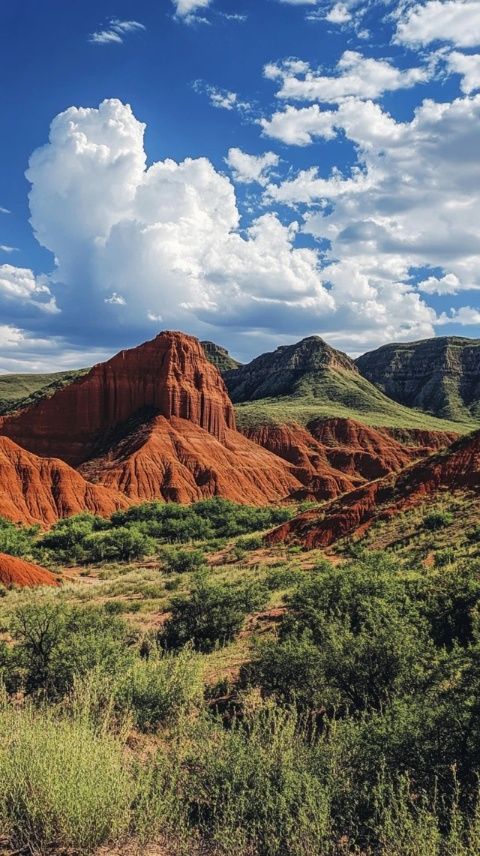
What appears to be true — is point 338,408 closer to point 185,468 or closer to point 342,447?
point 342,447

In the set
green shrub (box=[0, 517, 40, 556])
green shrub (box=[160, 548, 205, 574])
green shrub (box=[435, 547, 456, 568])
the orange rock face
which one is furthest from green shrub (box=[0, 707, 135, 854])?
the orange rock face

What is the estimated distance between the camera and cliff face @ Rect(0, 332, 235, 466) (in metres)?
95.3

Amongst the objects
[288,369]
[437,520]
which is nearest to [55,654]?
[437,520]

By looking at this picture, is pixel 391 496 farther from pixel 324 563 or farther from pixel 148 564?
pixel 148 564

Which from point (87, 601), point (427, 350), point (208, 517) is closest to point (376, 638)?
point (87, 601)

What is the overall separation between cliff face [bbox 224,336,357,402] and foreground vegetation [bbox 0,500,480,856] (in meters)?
145

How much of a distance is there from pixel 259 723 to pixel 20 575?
1037 inches

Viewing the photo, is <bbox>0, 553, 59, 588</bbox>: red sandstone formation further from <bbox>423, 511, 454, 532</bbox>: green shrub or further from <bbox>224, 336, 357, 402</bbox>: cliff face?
<bbox>224, 336, 357, 402</bbox>: cliff face

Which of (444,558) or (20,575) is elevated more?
(444,558)

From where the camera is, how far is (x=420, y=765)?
7.68 m

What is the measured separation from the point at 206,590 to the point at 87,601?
995 centimetres

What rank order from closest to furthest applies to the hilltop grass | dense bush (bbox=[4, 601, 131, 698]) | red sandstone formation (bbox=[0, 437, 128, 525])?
dense bush (bbox=[4, 601, 131, 698]) → red sandstone formation (bbox=[0, 437, 128, 525]) → the hilltop grass

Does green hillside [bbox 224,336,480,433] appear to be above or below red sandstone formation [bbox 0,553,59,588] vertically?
above

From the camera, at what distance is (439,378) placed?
7008 inches
